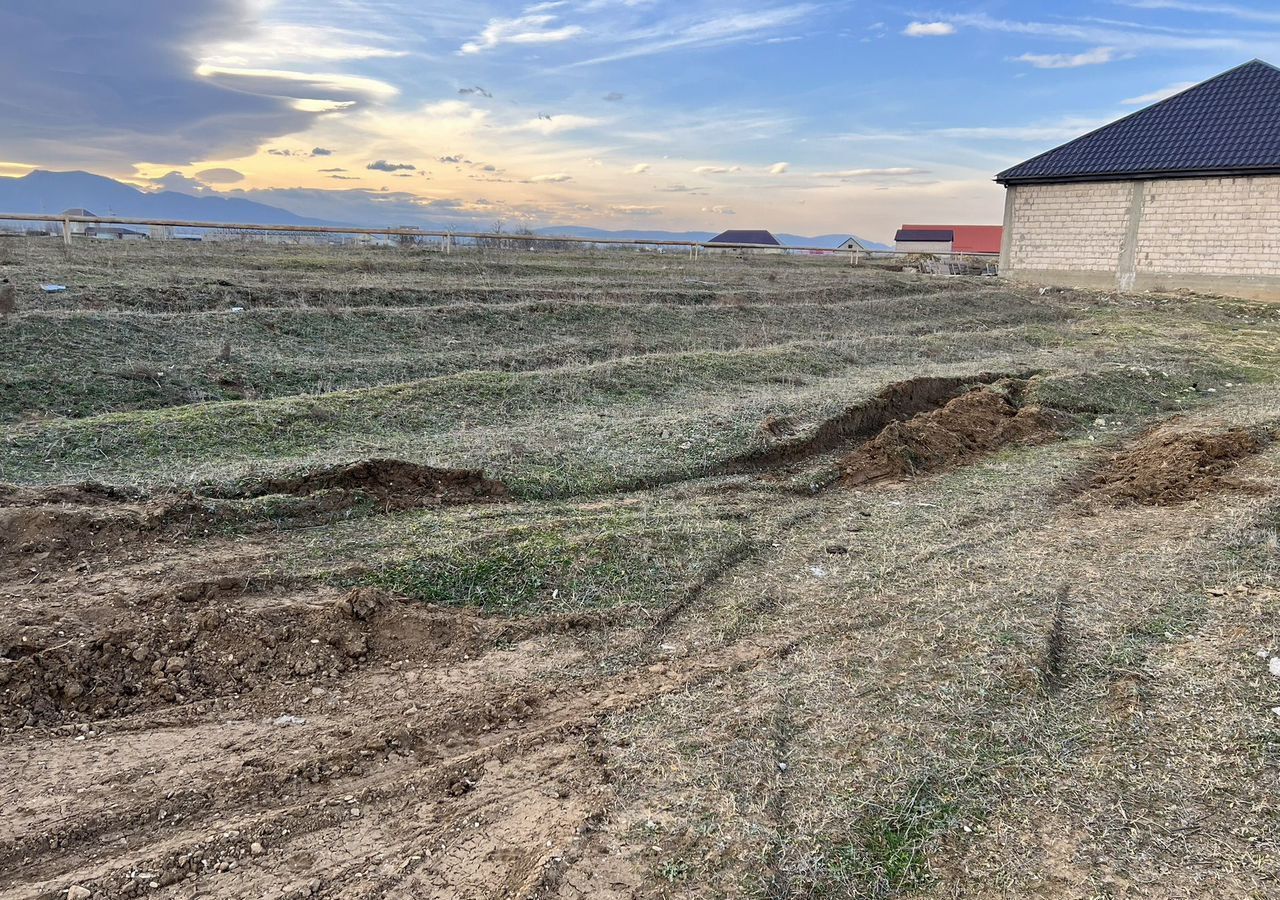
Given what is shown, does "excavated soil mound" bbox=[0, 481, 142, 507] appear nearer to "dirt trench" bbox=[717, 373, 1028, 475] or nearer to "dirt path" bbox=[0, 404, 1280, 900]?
"dirt path" bbox=[0, 404, 1280, 900]

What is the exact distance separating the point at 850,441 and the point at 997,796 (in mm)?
6526

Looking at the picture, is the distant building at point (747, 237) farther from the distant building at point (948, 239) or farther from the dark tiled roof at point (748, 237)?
the distant building at point (948, 239)

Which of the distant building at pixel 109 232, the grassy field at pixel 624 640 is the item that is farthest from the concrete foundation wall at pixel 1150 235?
the distant building at pixel 109 232

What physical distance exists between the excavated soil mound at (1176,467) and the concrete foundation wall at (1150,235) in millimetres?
20333

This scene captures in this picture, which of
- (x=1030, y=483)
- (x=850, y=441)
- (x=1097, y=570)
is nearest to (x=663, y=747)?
(x=1097, y=570)

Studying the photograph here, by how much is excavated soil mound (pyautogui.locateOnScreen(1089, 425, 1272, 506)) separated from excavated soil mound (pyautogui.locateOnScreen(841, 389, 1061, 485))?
1149 mm

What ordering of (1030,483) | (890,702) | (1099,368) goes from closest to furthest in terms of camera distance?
(890,702)
(1030,483)
(1099,368)

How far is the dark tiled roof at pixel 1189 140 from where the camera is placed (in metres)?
24.9

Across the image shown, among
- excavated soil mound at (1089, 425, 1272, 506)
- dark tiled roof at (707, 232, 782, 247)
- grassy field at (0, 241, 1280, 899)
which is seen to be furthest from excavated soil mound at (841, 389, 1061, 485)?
dark tiled roof at (707, 232, 782, 247)

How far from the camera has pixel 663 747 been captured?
360 cm

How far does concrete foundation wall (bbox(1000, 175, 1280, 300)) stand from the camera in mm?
24281

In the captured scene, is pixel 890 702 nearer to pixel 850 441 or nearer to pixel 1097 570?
pixel 1097 570

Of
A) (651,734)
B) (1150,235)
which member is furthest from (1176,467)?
(1150,235)

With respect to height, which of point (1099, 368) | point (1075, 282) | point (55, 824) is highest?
point (1075, 282)
